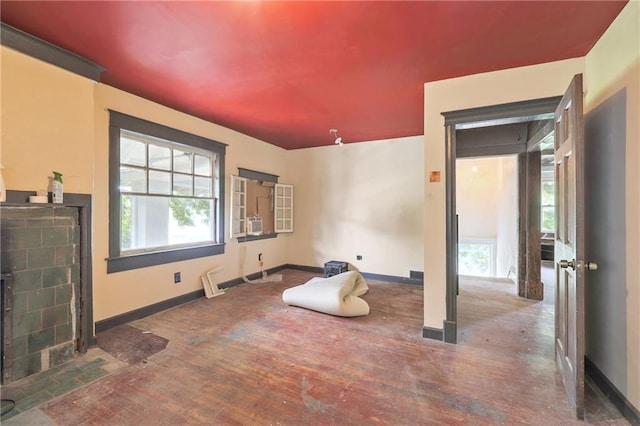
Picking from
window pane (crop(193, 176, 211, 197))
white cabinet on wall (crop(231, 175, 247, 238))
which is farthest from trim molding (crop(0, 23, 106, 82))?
white cabinet on wall (crop(231, 175, 247, 238))

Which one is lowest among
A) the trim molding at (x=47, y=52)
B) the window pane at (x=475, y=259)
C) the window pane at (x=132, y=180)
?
the window pane at (x=475, y=259)

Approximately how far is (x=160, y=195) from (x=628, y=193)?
4.36m

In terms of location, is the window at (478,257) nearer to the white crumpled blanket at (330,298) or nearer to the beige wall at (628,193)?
the white crumpled blanket at (330,298)

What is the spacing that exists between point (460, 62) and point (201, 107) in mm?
2962

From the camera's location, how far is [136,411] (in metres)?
Result: 1.71

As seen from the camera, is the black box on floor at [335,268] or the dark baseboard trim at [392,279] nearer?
the dark baseboard trim at [392,279]

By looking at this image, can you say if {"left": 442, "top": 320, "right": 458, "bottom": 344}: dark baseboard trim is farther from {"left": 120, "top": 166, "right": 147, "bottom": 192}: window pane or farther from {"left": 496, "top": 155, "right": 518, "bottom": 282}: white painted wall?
{"left": 120, "top": 166, "right": 147, "bottom": 192}: window pane

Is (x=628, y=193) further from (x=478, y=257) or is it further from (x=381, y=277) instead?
(x=478, y=257)

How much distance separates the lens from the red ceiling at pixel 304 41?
174 cm

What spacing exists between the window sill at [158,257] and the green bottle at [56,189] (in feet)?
3.06

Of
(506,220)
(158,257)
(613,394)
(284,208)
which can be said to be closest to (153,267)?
(158,257)

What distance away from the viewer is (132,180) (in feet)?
10.4

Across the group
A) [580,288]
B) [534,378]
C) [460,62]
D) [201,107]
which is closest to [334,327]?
[534,378]

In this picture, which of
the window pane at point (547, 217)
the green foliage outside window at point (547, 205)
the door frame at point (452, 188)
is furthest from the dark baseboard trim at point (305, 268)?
the window pane at point (547, 217)
